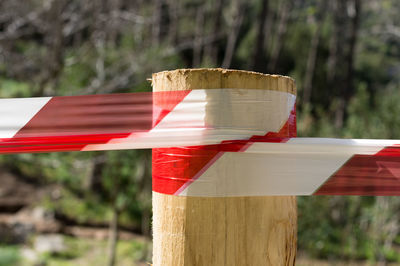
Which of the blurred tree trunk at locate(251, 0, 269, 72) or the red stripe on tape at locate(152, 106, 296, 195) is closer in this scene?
the red stripe on tape at locate(152, 106, 296, 195)

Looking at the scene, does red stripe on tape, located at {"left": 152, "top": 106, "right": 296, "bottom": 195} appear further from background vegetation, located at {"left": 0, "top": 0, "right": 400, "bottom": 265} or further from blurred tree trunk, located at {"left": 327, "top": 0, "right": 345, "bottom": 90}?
blurred tree trunk, located at {"left": 327, "top": 0, "right": 345, "bottom": 90}

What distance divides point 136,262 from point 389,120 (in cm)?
622

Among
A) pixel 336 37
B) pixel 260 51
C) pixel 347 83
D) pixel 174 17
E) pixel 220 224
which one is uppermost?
pixel 174 17

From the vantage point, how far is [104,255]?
949 cm

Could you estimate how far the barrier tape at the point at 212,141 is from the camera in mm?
1088

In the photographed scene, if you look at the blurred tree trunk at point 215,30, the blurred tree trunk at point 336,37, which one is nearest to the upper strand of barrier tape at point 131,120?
the blurred tree trunk at point 336,37

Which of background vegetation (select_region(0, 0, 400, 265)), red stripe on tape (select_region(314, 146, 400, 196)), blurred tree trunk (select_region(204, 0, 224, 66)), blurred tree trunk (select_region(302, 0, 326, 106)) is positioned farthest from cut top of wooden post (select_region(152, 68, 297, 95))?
blurred tree trunk (select_region(204, 0, 224, 66))

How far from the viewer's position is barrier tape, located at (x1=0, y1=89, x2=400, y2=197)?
1.09 meters

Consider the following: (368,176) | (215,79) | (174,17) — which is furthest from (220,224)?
(174,17)

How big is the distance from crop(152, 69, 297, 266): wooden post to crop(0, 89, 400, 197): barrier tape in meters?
0.02

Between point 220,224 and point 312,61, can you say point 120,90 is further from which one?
point 312,61

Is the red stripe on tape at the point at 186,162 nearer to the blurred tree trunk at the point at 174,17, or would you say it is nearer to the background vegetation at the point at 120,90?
the background vegetation at the point at 120,90

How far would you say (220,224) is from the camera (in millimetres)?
1059

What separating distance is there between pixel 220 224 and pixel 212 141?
0.21 meters
